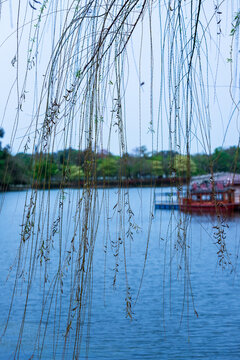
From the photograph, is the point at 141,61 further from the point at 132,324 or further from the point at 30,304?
the point at 30,304

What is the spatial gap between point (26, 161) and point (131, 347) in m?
4.32

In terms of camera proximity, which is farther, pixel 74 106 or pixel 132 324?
pixel 132 324

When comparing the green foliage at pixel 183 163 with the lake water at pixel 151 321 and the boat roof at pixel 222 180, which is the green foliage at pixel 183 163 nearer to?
the boat roof at pixel 222 180

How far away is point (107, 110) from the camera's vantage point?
1231mm

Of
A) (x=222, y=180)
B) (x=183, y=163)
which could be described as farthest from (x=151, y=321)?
(x=222, y=180)

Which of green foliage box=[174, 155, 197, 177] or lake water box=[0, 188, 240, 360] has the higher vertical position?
green foliage box=[174, 155, 197, 177]

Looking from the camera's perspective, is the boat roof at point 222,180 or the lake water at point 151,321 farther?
the lake water at point 151,321

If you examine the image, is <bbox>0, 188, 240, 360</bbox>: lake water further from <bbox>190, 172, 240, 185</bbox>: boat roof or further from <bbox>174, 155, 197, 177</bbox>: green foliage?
<bbox>174, 155, 197, 177</bbox>: green foliage

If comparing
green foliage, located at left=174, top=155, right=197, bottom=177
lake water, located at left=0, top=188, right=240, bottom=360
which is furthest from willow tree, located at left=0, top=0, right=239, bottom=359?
lake water, located at left=0, top=188, right=240, bottom=360

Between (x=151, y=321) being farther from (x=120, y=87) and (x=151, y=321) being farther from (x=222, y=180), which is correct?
(x=222, y=180)

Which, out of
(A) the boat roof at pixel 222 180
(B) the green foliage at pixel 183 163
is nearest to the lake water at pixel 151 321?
(A) the boat roof at pixel 222 180

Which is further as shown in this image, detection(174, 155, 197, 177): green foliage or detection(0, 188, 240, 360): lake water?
detection(0, 188, 240, 360): lake water

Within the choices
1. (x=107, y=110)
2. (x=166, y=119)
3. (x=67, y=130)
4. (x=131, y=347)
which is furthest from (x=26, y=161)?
(x=131, y=347)

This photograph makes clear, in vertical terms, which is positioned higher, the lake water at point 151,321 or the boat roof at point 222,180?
the boat roof at point 222,180
